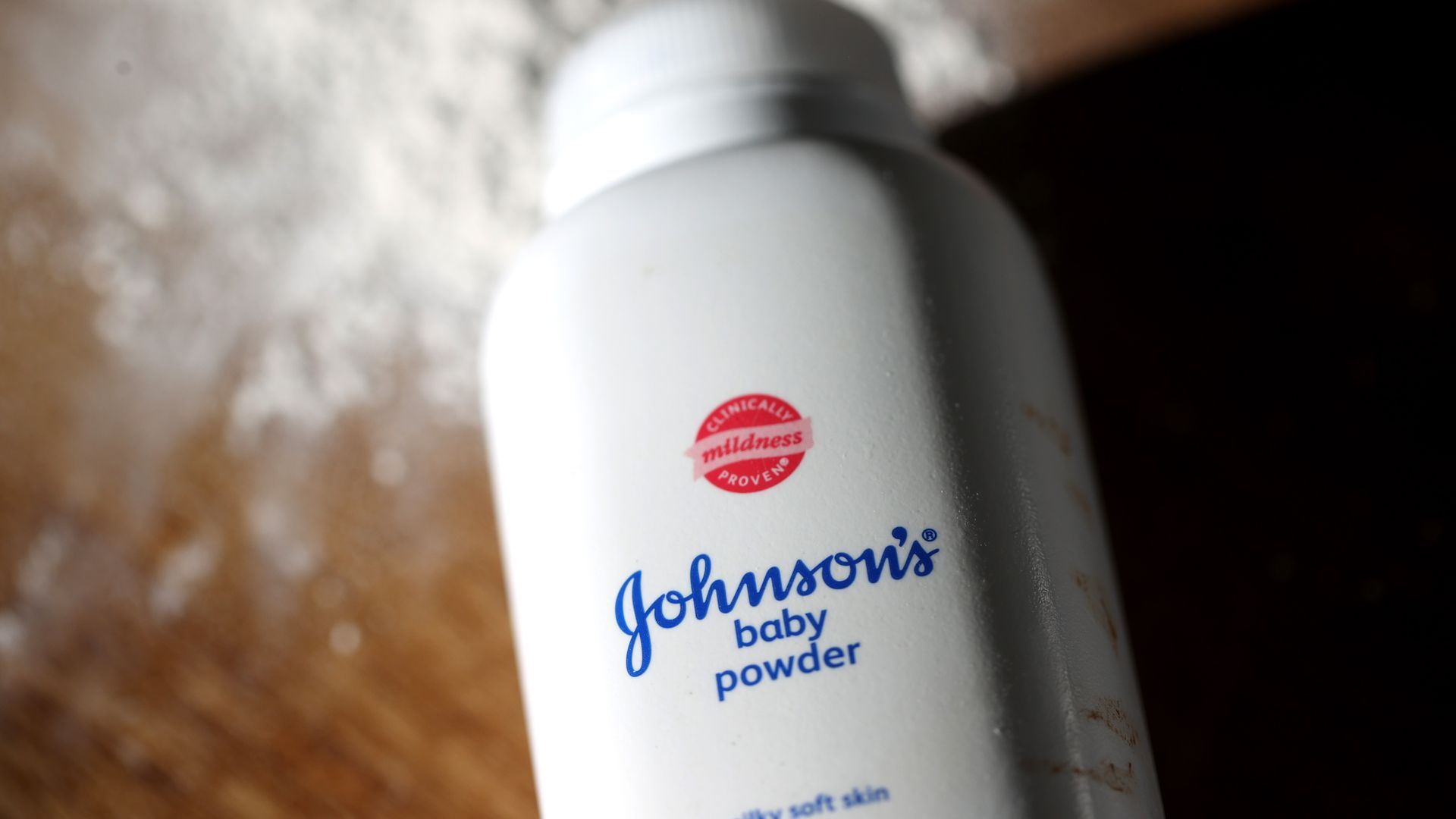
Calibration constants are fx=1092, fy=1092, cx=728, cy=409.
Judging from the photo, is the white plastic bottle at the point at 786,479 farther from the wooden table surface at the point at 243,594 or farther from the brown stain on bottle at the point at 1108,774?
the wooden table surface at the point at 243,594

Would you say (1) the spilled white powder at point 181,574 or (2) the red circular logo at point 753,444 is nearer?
(2) the red circular logo at point 753,444

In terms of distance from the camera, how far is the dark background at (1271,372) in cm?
53

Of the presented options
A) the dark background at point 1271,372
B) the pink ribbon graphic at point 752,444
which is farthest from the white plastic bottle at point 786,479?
the dark background at point 1271,372

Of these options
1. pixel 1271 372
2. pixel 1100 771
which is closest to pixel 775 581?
pixel 1100 771

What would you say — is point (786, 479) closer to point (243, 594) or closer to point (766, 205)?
point (766, 205)

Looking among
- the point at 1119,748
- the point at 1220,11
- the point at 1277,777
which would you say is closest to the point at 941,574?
the point at 1119,748

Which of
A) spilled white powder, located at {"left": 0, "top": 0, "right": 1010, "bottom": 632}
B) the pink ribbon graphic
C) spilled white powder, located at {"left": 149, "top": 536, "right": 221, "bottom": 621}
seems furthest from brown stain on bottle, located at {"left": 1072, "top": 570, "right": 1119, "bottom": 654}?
spilled white powder, located at {"left": 149, "top": 536, "right": 221, "bottom": 621}

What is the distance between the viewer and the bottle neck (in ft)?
1.43

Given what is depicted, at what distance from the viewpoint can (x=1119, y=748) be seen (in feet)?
1.35

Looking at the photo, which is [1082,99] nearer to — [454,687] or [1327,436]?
[1327,436]

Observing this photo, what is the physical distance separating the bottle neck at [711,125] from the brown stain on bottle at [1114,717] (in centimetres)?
23

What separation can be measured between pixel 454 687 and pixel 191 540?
6.6 inches

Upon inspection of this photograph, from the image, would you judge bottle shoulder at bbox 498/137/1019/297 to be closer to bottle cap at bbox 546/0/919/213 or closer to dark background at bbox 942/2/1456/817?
bottle cap at bbox 546/0/919/213

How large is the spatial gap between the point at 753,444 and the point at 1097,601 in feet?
0.51
